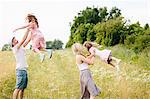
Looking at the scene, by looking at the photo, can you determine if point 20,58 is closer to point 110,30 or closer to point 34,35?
point 34,35

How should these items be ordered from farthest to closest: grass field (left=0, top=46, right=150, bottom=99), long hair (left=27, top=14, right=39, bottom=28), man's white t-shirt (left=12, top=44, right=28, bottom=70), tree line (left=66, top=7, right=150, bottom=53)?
tree line (left=66, top=7, right=150, bottom=53) → grass field (left=0, top=46, right=150, bottom=99) → long hair (left=27, top=14, right=39, bottom=28) → man's white t-shirt (left=12, top=44, right=28, bottom=70)

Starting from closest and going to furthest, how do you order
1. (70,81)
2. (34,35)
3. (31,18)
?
(31,18) < (34,35) < (70,81)

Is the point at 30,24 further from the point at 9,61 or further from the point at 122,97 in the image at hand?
the point at 9,61

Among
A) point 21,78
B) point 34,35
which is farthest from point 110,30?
point 21,78

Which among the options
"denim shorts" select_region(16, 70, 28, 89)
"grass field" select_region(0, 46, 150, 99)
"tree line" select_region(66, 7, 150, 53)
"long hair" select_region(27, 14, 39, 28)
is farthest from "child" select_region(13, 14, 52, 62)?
"tree line" select_region(66, 7, 150, 53)

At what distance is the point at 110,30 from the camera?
35438mm

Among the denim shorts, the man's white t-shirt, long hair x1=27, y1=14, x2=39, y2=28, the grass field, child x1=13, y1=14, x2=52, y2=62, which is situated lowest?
the grass field

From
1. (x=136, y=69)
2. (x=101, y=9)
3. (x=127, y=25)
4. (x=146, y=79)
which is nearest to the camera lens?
(x=146, y=79)

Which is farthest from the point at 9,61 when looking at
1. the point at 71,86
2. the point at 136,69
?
the point at 71,86

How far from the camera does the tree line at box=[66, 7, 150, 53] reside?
2755 centimetres

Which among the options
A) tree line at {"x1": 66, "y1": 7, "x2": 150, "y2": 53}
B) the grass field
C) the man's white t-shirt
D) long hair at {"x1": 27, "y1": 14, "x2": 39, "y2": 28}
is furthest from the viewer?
tree line at {"x1": 66, "y1": 7, "x2": 150, "y2": 53}

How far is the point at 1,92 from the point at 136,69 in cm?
588

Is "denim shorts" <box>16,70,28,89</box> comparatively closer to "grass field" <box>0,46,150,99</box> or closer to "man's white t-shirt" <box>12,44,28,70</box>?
"man's white t-shirt" <box>12,44,28,70</box>

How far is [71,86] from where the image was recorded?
12.7 metres
